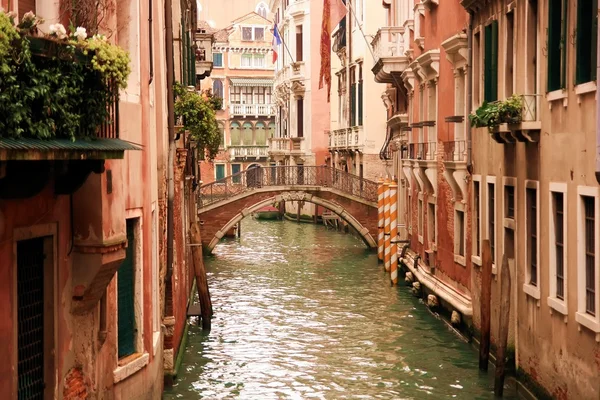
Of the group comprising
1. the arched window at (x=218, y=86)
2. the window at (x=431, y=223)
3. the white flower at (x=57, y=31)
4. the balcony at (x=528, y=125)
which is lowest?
the window at (x=431, y=223)

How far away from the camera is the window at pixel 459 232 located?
679 inches

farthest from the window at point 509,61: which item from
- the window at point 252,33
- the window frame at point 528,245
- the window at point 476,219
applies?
the window at point 252,33

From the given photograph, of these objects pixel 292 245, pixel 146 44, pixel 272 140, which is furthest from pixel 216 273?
pixel 272 140

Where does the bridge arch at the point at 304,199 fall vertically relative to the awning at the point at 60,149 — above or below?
below

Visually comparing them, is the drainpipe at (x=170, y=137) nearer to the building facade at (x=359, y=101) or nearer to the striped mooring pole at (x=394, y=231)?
the striped mooring pole at (x=394, y=231)

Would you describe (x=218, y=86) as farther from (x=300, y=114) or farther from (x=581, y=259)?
(x=581, y=259)

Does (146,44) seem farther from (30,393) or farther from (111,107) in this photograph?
(30,393)

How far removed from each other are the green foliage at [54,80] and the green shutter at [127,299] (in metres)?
2.56

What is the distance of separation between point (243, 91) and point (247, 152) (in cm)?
348

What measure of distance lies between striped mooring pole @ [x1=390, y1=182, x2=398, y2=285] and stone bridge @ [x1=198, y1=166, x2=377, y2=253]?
478 centimetres

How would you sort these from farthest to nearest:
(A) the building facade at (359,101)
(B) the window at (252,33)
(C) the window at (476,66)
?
(B) the window at (252,33) → (A) the building facade at (359,101) → (C) the window at (476,66)

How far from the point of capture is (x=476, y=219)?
51.8 ft

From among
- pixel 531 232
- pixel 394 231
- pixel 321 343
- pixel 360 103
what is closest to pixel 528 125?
pixel 531 232

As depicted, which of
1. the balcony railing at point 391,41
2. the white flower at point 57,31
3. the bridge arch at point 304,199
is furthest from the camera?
the bridge arch at point 304,199
